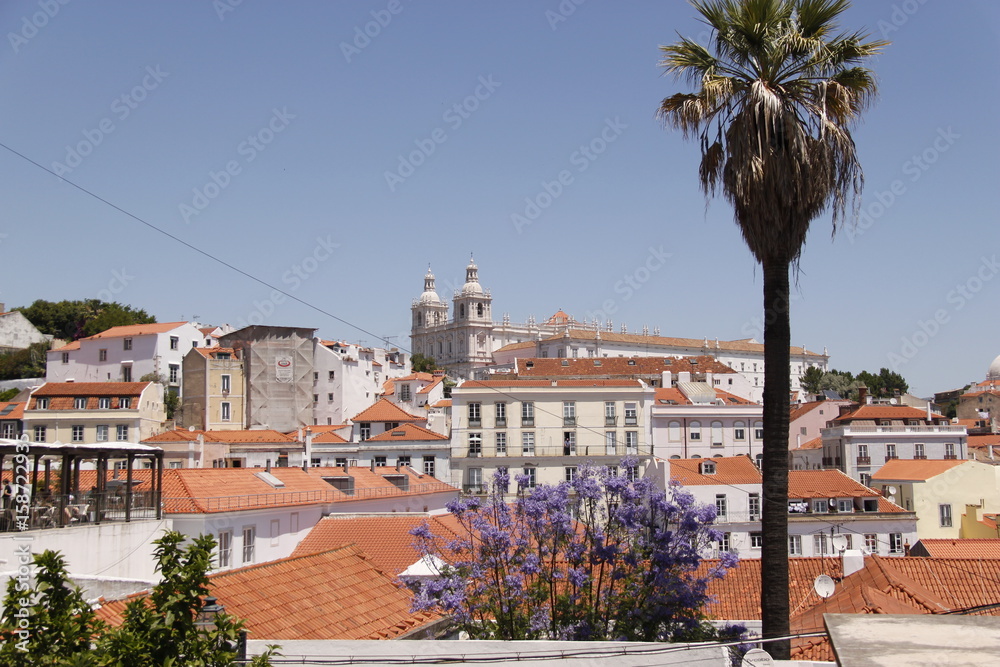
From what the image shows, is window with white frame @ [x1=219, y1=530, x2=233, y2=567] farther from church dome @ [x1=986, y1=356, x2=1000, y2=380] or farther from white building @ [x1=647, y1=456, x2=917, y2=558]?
church dome @ [x1=986, y1=356, x2=1000, y2=380]

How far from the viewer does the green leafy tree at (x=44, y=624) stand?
9023mm

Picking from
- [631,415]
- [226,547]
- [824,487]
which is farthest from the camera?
[631,415]

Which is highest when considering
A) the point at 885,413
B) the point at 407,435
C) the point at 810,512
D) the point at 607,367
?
the point at 607,367

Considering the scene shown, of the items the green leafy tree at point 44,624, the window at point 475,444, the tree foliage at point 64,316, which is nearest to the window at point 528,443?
the window at point 475,444

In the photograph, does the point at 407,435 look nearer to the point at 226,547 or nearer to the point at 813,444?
the point at 813,444

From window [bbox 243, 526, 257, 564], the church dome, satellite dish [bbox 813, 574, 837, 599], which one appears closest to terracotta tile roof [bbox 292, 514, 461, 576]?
window [bbox 243, 526, 257, 564]

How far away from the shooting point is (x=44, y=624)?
30.1 feet

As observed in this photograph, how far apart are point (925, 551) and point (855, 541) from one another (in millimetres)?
8639

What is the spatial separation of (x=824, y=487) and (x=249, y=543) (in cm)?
2705

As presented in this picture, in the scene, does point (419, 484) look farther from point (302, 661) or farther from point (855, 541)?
point (302, 661)

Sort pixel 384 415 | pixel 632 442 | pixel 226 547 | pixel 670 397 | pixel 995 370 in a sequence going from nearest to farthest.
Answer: pixel 226 547
pixel 632 442
pixel 384 415
pixel 670 397
pixel 995 370

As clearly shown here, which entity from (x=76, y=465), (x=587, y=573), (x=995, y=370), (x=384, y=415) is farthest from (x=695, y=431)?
(x=995, y=370)

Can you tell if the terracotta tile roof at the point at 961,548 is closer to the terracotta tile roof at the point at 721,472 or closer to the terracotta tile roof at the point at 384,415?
the terracotta tile roof at the point at 721,472

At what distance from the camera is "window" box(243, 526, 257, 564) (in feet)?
93.6
